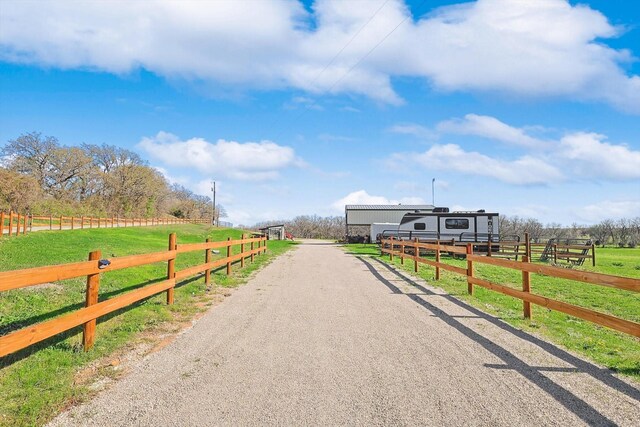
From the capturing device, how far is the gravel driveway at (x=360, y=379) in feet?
10.4

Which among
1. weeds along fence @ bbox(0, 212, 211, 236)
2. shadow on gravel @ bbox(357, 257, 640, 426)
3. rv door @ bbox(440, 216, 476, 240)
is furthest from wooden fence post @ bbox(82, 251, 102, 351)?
rv door @ bbox(440, 216, 476, 240)

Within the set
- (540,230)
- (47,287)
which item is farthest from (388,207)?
(47,287)

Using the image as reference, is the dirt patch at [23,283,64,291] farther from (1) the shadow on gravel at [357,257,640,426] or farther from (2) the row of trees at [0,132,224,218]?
(2) the row of trees at [0,132,224,218]

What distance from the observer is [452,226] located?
28.0 metres

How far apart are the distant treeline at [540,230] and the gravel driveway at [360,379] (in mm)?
39398

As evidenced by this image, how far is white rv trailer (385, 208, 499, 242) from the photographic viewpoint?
89.3 ft

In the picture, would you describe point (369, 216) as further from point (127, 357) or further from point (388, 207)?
point (127, 357)

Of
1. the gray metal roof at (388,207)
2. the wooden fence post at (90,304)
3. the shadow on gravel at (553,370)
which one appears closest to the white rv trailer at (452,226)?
the shadow on gravel at (553,370)

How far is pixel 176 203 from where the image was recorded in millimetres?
85062

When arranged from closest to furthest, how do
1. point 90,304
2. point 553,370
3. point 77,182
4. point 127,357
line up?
point 553,370, point 127,357, point 90,304, point 77,182

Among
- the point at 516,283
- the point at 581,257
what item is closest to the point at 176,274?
the point at 516,283

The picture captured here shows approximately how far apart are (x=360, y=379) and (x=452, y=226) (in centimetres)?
2557

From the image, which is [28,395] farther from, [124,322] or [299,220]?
[299,220]

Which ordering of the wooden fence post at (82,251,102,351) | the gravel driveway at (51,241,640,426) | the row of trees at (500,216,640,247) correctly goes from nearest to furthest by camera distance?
the gravel driveway at (51,241,640,426) → the wooden fence post at (82,251,102,351) → the row of trees at (500,216,640,247)
